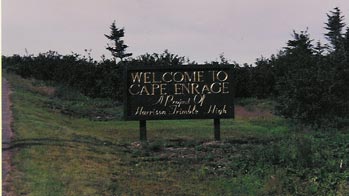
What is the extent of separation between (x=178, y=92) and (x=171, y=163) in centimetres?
420

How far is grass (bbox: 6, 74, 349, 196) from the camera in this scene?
8.09 meters

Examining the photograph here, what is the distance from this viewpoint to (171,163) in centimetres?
1059

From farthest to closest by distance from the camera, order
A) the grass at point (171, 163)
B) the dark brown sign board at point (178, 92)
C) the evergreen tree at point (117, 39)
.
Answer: the evergreen tree at point (117, 39)
the dark brown sign board at point (178, 92)
the grass at point (171, 163)

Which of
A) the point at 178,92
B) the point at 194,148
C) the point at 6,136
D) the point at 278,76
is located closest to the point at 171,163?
the point at 194,148

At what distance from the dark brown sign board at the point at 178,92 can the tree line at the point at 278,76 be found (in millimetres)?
4139

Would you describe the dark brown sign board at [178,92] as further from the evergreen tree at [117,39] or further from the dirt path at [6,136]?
the evergreen tree at [117,39]

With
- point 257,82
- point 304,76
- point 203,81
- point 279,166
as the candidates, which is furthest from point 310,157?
point 257,82

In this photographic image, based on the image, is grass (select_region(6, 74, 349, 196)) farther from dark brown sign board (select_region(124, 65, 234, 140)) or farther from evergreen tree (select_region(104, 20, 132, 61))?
evergreen tree (select_region(104, 20, 132, 61))

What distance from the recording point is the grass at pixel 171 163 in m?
8.09

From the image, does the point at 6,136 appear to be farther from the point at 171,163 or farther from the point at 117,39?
the point at 117,39

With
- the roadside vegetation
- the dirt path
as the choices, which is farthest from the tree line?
the dirt path

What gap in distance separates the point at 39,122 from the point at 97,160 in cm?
455

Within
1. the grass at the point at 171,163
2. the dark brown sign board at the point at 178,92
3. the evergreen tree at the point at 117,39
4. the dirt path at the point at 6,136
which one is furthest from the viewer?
the evergreen tree at the point at 117,39

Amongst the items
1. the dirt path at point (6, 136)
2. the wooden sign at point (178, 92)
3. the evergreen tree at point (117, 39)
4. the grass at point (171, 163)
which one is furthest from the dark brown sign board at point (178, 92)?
the evergreen tree at point (117, 39)
